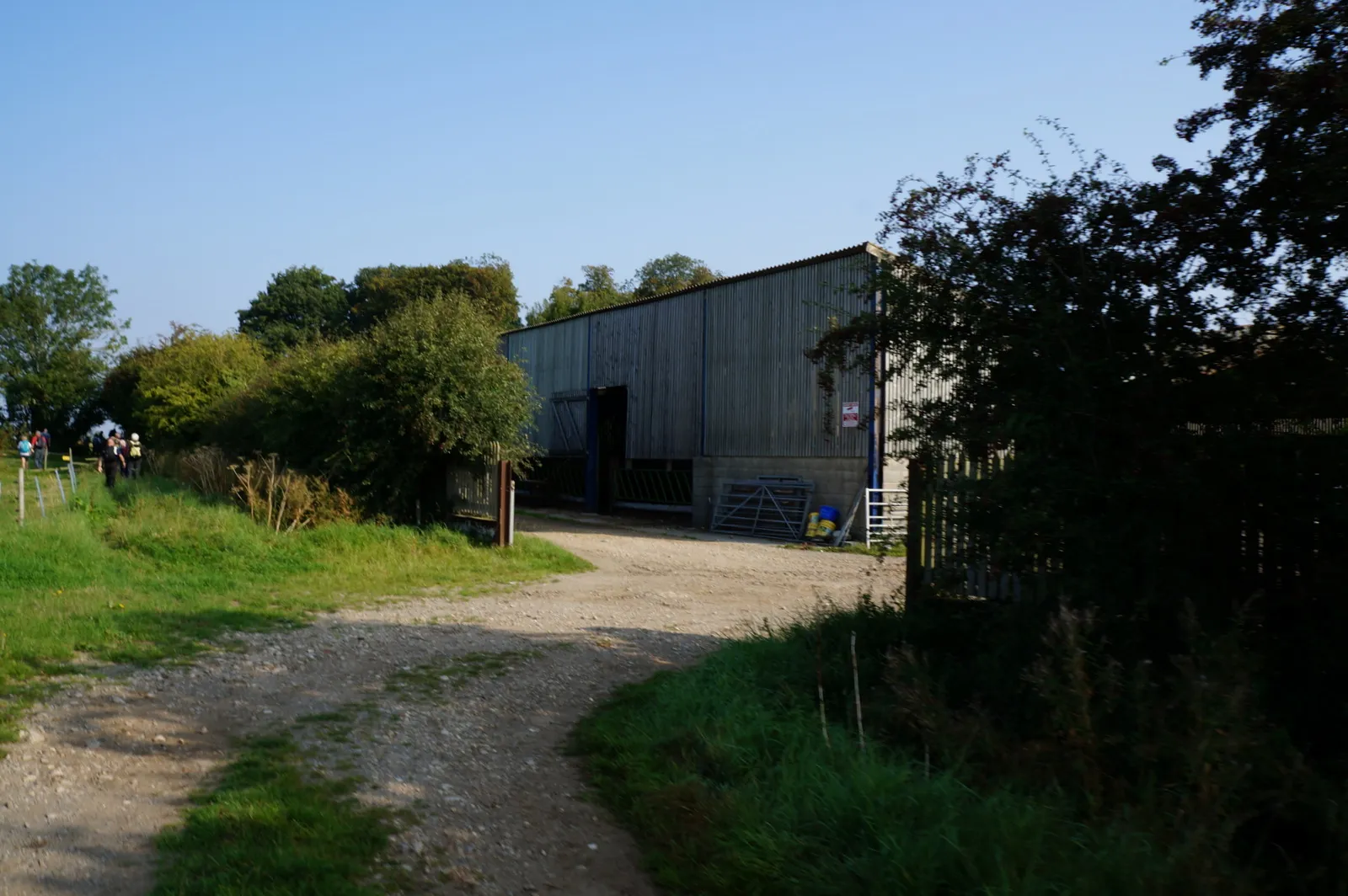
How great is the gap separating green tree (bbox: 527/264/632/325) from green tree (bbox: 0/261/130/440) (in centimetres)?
2874

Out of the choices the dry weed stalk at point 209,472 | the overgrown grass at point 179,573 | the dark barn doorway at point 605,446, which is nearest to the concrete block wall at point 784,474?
the dark barn doorway at point 605,446

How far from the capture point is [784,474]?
82.5 ft

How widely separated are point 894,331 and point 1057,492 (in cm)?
201

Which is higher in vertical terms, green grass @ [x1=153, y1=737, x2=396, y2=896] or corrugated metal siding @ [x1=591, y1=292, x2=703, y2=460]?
corrugated metal siding @ [x1=591, y1=292, x2=703, y2=460]

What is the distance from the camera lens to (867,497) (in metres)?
22.4

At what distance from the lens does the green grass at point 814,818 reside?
387 centimetres

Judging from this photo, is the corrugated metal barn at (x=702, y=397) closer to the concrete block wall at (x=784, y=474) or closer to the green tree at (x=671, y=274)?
the concrete block wall at (x=784, y=474)

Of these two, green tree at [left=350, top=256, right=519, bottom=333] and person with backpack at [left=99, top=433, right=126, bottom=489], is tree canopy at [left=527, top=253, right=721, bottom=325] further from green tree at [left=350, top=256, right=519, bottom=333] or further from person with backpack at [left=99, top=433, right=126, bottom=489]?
person with backpack at [left=99, top=433, right=126, bottom=489]

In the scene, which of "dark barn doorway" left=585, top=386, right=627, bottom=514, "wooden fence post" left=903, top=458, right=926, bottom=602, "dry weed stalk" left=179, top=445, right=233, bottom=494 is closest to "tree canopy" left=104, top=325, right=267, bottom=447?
"dry weed stalk" left=179, top=445, right=233, bottom=494

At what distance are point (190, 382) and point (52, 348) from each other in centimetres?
4568

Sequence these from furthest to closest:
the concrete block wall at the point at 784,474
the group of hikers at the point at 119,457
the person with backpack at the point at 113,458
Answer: the group of hikers at the point at 119,457
the person with backpack at the point at 113,458
the concrete block wall at the point at 784,474

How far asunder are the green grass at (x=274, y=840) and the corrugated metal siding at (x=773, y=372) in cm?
1831

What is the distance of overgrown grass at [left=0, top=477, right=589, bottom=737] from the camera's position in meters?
9.14

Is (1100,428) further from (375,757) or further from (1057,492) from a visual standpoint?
(375,757)
